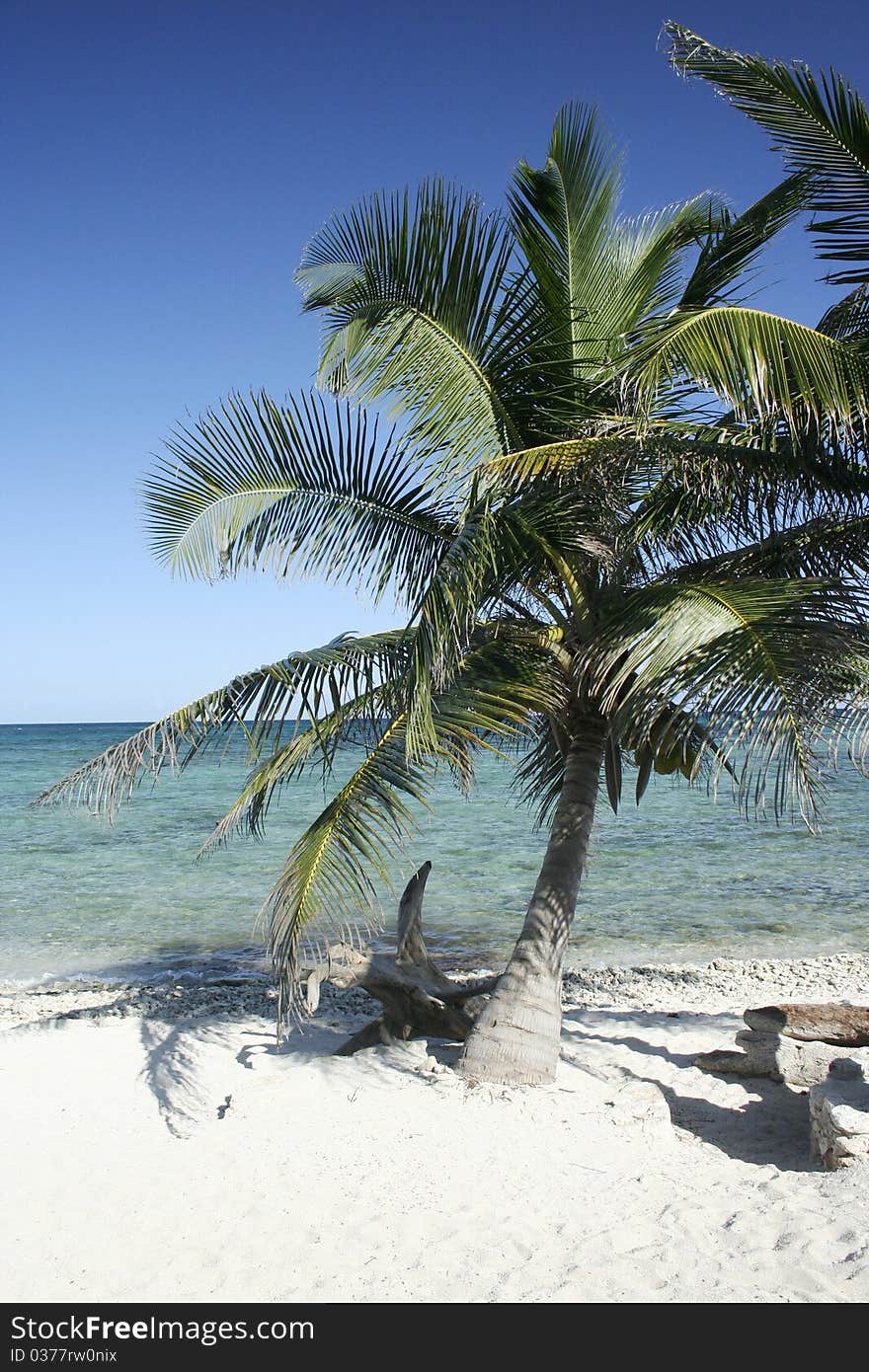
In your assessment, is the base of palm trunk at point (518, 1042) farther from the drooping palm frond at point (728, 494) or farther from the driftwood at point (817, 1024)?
the drooping palm frond at point (728, 494)

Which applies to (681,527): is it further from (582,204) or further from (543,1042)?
(543,1042)

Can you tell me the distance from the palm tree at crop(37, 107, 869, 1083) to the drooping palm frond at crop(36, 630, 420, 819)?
0.06 ft

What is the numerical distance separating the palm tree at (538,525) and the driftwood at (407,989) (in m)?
0.82

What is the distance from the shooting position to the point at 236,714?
198 inches

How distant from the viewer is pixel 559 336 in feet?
18.9

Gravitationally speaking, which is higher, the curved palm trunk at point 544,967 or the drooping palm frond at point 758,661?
the drooping palm frond at point 758,661

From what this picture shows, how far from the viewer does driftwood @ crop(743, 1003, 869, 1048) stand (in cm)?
610

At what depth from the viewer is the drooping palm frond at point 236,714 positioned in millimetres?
4805

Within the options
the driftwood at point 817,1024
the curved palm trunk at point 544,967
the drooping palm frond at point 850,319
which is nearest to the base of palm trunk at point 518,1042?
the curved palm trunk at point 544,967

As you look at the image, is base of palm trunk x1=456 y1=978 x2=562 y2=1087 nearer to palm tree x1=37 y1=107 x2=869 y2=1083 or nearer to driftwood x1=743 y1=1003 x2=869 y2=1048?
palm tree x1=37 y1=107 x2=869 y2=1083

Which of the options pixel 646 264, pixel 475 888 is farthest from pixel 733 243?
pixel 475 888

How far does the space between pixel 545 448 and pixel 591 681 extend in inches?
55.8

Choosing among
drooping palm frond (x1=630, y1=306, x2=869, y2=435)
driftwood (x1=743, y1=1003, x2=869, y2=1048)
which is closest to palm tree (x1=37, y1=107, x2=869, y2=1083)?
drooping palm frond (x1=630, y1=306, x2=869, y2=435)

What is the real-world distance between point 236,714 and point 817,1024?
4254 millimetres
